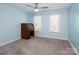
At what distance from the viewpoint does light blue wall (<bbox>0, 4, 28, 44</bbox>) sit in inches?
54.9

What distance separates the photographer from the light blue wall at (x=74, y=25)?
1415 mm

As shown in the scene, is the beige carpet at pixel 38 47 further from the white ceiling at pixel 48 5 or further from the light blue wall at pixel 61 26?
the white ceiling at pixel 48 5

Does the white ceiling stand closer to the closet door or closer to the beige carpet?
the closet door

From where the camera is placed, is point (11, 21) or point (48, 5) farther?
point (11, 21)

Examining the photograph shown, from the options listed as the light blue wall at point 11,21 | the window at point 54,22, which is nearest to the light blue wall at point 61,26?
the window at point 54,22

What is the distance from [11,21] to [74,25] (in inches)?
40.3

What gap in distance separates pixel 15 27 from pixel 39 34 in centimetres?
40

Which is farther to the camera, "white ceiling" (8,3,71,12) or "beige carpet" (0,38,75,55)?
"beige carpet" (0,38,75,55)

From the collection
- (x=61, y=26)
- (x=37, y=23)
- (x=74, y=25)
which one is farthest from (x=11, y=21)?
(x=74, y=25)

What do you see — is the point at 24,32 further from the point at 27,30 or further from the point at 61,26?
the point at 61,26

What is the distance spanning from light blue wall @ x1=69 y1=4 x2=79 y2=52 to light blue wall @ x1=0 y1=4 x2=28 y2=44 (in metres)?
0.71

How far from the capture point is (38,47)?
1.46 meters

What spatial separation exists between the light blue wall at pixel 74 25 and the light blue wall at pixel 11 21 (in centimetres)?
71

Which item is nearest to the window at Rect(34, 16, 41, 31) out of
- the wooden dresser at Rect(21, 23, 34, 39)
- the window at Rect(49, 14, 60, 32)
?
the wooden dresser at Rect(21, 23, 34, 39)
